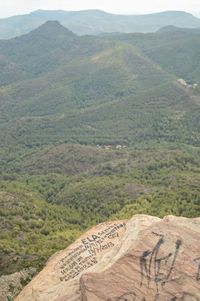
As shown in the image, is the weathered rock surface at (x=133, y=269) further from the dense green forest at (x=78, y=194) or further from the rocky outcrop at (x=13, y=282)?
the dense green forest at (x=78, y=194)

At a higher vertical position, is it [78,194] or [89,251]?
[89,251]

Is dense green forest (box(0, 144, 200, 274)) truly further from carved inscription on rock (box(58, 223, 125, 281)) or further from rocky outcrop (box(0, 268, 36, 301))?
carved inscription on rock (box(58, 223, 125, 281))

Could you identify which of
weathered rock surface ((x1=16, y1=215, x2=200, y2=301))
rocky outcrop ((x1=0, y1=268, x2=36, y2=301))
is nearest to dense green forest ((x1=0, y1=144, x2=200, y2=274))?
rocky outcrop ((x1=0, y1=268, x2=36, y2=301))

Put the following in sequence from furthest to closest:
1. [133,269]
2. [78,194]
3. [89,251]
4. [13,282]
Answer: [78,194] → [13,282] → [89,251] → [133,269]

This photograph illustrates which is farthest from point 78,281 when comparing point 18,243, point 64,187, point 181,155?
point 181,155

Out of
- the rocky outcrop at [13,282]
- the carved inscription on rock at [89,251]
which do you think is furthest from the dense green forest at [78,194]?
the carved inscription on rock at [89,251]

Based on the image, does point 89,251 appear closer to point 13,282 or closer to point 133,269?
point 133,269

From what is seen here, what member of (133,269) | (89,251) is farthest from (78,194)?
(133,269)

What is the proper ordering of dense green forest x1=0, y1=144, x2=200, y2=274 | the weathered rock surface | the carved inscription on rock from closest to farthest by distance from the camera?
the weathered rock surface
the carved inscription on rock
dense green forest x1=0, y1=144, x2=200, y2=274
